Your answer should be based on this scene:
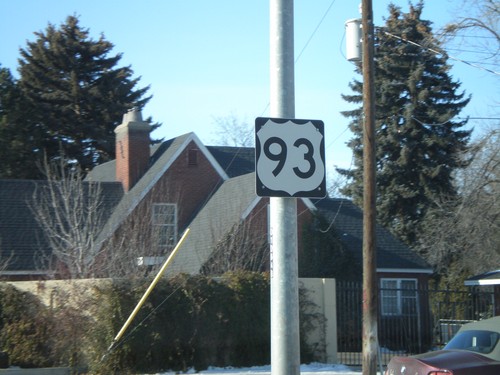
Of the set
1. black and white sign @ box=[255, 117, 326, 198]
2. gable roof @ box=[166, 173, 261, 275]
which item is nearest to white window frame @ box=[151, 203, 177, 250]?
gable roof @ box=[166, 173, 261, 275]

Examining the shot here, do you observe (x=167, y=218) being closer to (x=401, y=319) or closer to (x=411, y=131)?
(x=401, y=319)

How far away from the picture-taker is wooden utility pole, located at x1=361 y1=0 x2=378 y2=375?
48.6 feet

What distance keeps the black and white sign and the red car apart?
13.9 feet

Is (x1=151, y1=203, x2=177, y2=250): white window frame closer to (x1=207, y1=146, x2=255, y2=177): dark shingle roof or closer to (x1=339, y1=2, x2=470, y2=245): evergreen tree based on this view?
(x1=207, y1=146, x2=255, y2=177): dark shingle roof

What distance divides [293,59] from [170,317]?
12342 millimetres

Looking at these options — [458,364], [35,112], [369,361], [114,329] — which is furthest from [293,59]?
[35,112]

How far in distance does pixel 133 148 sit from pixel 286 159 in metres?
26.3

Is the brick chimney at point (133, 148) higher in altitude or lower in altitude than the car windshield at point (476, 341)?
higher

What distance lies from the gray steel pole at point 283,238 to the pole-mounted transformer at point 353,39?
978cm

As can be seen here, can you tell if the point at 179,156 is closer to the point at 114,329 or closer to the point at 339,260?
the point at 339,260

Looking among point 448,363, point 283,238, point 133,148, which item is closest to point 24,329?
point 448,363

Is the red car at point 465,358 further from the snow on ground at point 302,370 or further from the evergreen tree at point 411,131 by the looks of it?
the evergreen tree at point 411,131

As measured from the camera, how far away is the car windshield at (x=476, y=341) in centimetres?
1059

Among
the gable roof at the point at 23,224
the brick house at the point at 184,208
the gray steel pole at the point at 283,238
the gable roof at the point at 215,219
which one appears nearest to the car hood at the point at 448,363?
the gray steel pole at the point at 283,238
